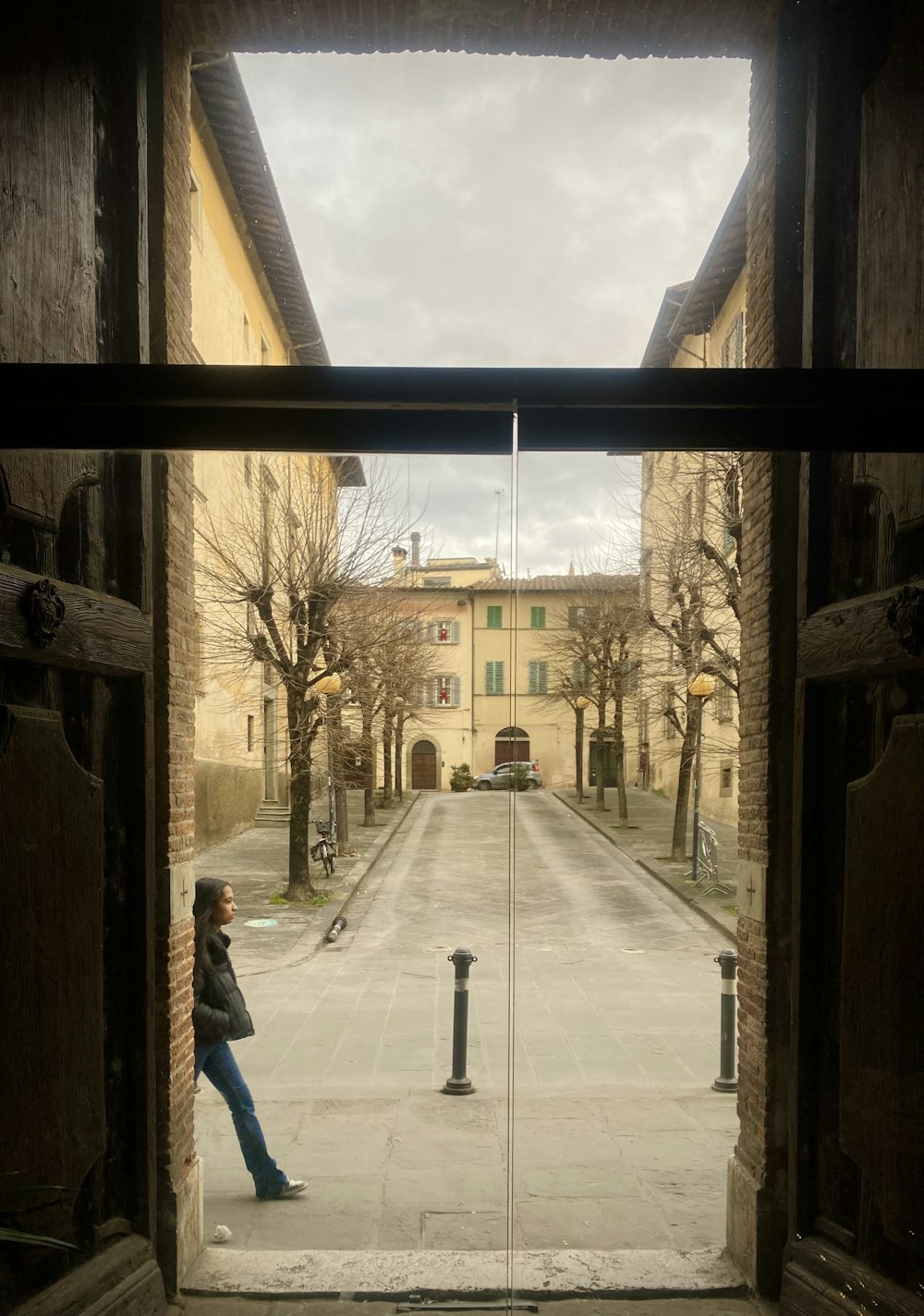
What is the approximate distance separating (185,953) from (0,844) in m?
2.02

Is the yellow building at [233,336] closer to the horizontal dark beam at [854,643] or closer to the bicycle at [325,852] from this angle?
the bicycle at [325,852]

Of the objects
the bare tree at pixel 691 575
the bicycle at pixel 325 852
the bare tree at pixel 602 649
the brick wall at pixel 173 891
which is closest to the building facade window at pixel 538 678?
the bare tree at pixel 602 649

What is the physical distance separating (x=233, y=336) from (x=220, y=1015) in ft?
56.0

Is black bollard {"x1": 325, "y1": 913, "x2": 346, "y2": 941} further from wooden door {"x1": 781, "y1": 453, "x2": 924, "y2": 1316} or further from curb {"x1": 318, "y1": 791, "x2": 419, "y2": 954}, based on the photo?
wooden door {"x1": 781, "y1": 453, "x2": 924, "y2": 1316}

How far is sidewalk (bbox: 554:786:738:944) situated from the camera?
1625 centimetres

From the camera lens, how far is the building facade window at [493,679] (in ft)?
178

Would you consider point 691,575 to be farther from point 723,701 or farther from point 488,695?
point 488,695

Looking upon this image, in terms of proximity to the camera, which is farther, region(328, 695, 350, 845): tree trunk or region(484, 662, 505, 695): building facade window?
region(484, 662, 505, 695): building facade window

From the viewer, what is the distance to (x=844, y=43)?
428 cm

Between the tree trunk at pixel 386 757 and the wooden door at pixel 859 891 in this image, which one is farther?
the tree trunk at pixel 386 757

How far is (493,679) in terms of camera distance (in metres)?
54.4

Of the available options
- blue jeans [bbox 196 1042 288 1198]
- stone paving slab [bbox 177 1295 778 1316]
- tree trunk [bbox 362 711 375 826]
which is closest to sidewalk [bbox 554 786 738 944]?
stone paving slab [bbox 177 1295 778 1316]

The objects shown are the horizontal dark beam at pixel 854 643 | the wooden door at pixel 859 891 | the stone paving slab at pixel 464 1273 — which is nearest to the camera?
the wooden door at pixel 859 891

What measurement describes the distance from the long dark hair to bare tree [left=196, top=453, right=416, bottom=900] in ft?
34.4
